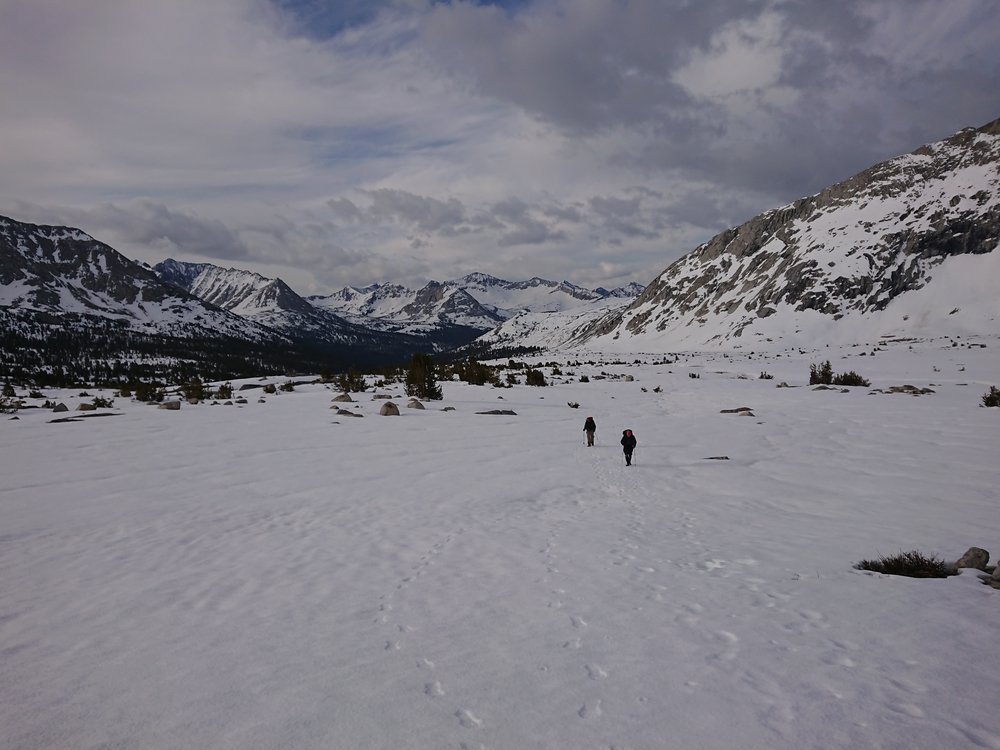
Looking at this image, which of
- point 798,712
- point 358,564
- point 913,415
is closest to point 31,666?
point 358,564

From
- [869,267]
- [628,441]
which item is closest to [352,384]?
[628,441]

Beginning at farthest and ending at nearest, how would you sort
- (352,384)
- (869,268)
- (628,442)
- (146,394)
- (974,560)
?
(869,268), (352,384), (146,394), (628,442), (974,560)

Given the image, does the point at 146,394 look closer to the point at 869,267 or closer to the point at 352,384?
the point at 352,384

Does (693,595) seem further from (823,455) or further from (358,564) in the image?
(823,455)

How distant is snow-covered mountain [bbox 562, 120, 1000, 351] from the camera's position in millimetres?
92500

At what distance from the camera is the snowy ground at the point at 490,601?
165 inches

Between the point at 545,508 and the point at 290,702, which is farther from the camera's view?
the point at 545,508

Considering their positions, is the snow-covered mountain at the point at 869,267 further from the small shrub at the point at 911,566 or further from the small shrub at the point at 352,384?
the small shrub at the point at 911,566

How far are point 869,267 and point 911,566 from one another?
12599 centimetres

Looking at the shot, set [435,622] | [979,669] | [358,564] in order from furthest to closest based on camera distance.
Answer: [358,564], [435,622], [979,669]

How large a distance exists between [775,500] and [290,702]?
11.1m

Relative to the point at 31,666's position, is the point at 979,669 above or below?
above

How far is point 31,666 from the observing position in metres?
5.01

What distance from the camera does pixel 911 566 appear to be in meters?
7.14
